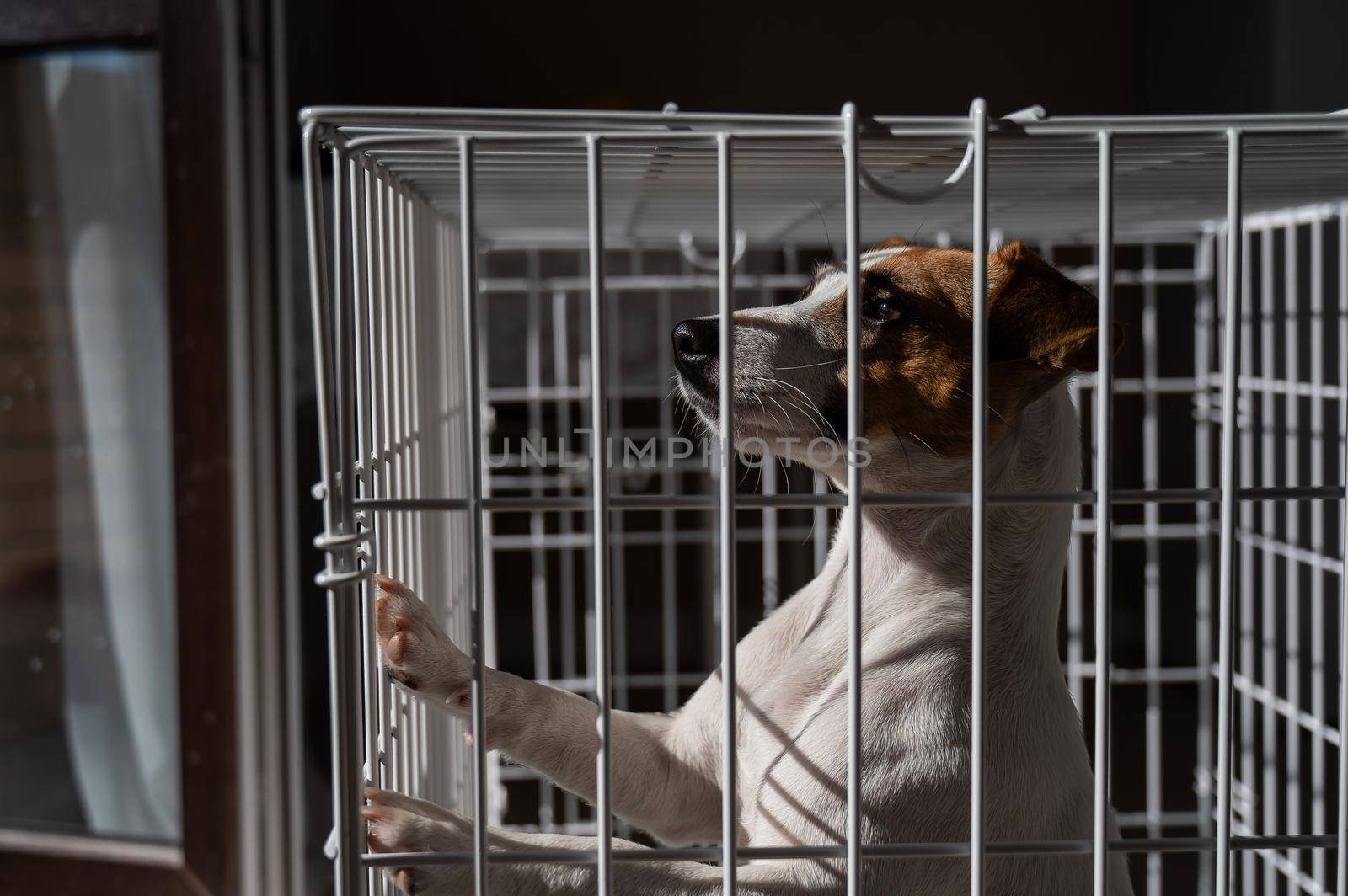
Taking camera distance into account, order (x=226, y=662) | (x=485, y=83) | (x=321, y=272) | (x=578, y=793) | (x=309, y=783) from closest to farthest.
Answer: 1. (x=321, y=272)
2. (x=578, y=793)
3. (x=226, y=662)
4. (x=309, y=783)
5. (x=485, y=83)

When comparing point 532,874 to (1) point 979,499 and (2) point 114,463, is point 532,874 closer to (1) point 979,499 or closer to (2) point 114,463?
(1) point 979,499

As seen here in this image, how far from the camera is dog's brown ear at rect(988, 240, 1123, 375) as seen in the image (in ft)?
2.43

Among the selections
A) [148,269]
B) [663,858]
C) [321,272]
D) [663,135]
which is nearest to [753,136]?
[663,135]

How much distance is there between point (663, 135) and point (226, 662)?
1621 mm

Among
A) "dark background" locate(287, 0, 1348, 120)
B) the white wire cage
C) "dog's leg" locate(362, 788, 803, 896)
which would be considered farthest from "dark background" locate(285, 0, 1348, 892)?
"dog's leg" locate(362, 788, 803, 896)

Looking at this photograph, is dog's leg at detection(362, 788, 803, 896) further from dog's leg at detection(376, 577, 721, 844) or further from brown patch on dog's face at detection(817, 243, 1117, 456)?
brown patch on dog's face at detection(817, 243, 1117, 456)

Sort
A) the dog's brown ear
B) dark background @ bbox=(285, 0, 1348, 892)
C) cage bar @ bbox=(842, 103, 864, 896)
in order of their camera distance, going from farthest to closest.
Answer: dark background @ bbox=(285, 0, 1348, 892) < the dog's brown ear < cage bar @ bbox=(842, 103, 864, 896)

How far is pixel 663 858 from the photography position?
610mm

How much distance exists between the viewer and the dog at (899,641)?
2.44 feet

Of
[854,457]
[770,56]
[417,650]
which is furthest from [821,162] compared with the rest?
[770,56]

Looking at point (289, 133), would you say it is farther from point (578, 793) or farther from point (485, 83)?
point (578, 793)

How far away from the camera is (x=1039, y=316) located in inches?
30.1

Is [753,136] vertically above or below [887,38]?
below

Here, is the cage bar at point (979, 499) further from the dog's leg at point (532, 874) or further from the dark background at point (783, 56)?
the dark background at point (783, 56)
